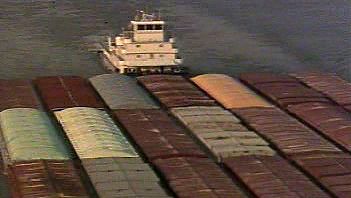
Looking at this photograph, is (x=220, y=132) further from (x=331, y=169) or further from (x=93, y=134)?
(x=331, y=169)

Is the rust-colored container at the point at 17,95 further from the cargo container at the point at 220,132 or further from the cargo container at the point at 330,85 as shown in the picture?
the cargo container at the point at 330,85

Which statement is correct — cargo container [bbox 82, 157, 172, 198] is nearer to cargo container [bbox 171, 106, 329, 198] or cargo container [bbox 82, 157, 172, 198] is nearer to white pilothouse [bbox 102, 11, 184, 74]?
cargo container [bbox 171, 106, 329, 198]

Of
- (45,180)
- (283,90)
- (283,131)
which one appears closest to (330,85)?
(283,90)

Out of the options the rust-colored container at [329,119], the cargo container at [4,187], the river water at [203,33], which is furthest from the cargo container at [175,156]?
the river water at [203,33]

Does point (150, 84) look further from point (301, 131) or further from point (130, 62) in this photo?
point (301, 131)

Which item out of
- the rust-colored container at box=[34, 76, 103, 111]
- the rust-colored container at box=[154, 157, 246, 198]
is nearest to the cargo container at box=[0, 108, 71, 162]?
the rust-colored container at box=[34, 76, 103, 111]

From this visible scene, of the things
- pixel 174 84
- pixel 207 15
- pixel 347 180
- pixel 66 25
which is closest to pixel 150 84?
pixel 174 84
